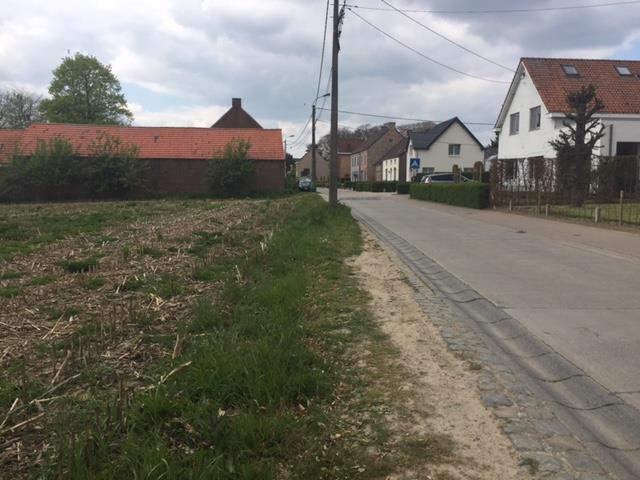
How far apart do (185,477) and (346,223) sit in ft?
49.1

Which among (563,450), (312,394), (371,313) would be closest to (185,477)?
(312,394)

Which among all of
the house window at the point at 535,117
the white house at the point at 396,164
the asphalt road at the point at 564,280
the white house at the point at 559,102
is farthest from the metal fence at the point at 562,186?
the white house at the point at 396,164

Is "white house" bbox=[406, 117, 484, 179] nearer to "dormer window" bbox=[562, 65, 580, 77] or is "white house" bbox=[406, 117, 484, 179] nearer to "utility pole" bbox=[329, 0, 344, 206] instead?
"dormer window" bbox=[562, 65, 580, 77]

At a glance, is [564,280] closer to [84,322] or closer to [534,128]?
[84,322]

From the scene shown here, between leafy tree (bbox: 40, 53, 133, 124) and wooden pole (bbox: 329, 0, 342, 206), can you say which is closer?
wooden pole (bbox: 329, 0, 342, 206)

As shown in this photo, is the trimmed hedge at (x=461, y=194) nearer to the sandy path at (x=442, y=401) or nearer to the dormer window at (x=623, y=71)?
the dormer window at (x=623, y=71)

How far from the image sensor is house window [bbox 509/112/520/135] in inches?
1309

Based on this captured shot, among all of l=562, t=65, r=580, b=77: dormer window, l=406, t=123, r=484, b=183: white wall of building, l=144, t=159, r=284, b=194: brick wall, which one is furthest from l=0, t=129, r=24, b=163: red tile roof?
l=406, t=123, r=484, b=183: white wall of building

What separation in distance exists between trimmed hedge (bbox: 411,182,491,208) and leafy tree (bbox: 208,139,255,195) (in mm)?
13074

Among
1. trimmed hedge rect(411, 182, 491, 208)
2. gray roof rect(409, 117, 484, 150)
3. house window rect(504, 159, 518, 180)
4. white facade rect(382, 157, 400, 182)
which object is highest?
gray roof rect(409, 117, 484, 150)

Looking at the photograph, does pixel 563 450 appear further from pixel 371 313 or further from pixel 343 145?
pixel 343 145

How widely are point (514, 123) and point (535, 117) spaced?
2.80m

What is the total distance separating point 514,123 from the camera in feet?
111

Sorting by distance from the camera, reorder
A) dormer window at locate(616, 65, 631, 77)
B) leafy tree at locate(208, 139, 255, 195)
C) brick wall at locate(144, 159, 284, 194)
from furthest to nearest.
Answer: brick wall at locate(144, 159, 284, 194)
leafy tree at locate(208, 139, 255, 195)
dormer window at locate(616, 65, 631, 77)
